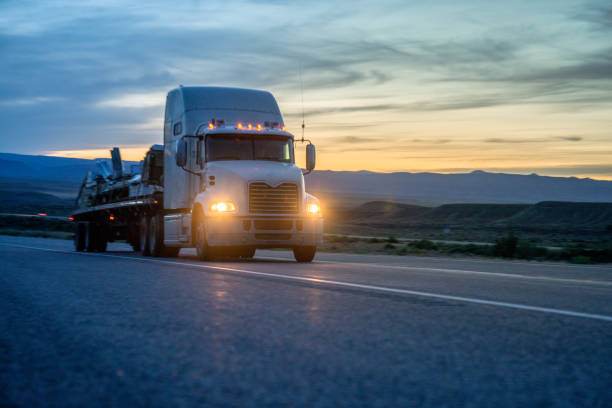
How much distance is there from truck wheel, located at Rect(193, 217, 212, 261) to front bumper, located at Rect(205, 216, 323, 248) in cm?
27

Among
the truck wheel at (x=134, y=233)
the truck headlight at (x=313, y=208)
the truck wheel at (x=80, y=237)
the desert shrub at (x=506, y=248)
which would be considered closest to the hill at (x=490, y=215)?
the desert shrub at (x=506, y=248)

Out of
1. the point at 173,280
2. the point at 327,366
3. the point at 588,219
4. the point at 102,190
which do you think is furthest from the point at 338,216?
the point at 327,366

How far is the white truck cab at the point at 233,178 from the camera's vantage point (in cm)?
1808

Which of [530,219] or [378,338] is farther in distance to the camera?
[530,219]

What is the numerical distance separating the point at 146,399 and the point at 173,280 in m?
7.57

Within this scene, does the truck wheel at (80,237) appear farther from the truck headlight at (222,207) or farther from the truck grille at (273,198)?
the truck grille at (273,198)

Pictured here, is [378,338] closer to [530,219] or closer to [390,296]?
[390,296]

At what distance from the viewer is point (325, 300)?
8.73 m

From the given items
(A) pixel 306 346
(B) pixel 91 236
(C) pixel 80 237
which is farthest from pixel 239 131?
(A) pixel 306 346

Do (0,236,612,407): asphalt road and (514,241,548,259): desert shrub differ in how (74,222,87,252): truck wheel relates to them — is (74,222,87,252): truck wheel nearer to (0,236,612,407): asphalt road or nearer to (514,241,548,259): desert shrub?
(514,241,548,259): desert shrub

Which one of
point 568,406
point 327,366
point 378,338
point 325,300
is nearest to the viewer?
point 568,406

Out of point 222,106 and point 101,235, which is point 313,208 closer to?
point 222,106

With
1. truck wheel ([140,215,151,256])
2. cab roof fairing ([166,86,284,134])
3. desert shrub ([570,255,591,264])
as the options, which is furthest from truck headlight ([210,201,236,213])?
desert shrub ([570,255,591,264])

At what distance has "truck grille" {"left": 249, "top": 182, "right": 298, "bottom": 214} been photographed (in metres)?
18.1
